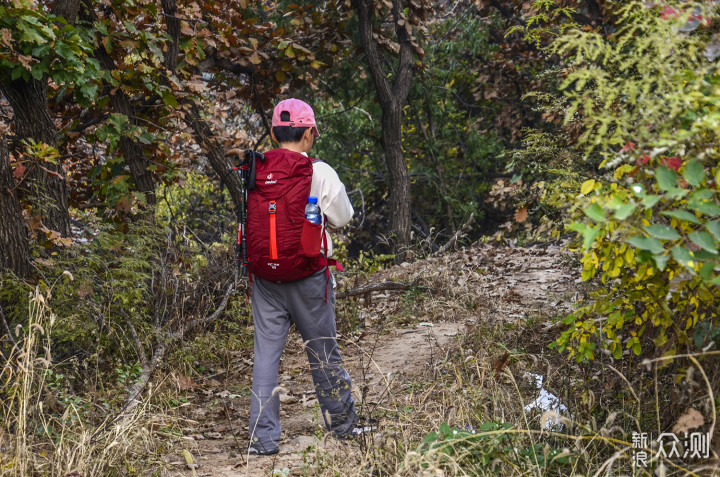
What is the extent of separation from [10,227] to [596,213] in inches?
164

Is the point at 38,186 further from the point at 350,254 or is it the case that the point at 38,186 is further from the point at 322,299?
the point at 350,254

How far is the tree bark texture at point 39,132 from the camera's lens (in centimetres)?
506

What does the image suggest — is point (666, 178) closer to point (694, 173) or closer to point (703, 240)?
point (694, 173)

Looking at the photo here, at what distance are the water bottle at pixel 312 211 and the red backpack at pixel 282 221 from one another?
24mm

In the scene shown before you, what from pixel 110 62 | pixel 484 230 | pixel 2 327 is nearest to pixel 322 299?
pixel 2 327

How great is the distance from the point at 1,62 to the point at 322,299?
2.81 metres

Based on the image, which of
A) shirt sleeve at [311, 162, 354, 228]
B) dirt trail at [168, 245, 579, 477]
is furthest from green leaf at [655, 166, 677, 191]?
shirt sleeve at [311, 162, 354, 228]

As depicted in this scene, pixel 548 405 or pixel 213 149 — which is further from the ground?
pixel 213 149

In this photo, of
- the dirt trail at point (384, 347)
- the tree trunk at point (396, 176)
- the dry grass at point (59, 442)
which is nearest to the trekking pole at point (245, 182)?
the dirt trail at point (384, 347)

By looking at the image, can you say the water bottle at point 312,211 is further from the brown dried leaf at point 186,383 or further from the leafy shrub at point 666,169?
the brown dried leaf at point 186,383

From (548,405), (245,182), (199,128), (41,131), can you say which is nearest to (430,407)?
(548,405)

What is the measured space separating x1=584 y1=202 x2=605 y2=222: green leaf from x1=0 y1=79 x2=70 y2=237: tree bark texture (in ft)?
13.5

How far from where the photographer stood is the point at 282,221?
377cm

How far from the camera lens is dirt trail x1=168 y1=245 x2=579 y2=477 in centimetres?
383
